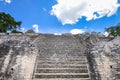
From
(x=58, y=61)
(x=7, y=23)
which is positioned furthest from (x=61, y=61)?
(x=7, y=23)

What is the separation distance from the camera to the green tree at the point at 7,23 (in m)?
21.4

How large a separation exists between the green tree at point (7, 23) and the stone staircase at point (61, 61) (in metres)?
7.62

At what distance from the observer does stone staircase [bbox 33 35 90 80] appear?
32.7 ft

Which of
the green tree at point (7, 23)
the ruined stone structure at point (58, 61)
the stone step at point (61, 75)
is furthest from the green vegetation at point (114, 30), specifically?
the stone step at point (61, 75)

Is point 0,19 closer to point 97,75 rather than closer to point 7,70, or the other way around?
point 7,70

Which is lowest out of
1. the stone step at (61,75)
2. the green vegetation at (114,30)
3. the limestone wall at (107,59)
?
the stone step at (61,75)

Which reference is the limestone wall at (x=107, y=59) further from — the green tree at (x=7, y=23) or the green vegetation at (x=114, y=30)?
the green tree at (x=7, y=23)

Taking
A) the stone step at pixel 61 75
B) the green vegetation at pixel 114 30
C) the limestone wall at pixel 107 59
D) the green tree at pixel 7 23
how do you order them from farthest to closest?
the green vegetation at pixel 114 30 → the green tree at pixel 7 23 → the limestone wall at pixel 107 59 → the stone step at pixel 61 75

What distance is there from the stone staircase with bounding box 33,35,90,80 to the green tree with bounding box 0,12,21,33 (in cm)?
762

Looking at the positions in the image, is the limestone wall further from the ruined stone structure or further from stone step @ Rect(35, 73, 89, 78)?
stone step @ Rect(35, 73, 89, 78)

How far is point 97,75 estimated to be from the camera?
1005 centimetres

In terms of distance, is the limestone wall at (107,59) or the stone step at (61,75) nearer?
the stone step at (61,75)

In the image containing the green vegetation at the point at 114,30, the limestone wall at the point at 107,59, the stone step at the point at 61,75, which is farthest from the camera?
the green vegetation at the point at 114,30

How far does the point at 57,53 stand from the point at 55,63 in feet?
5.68
